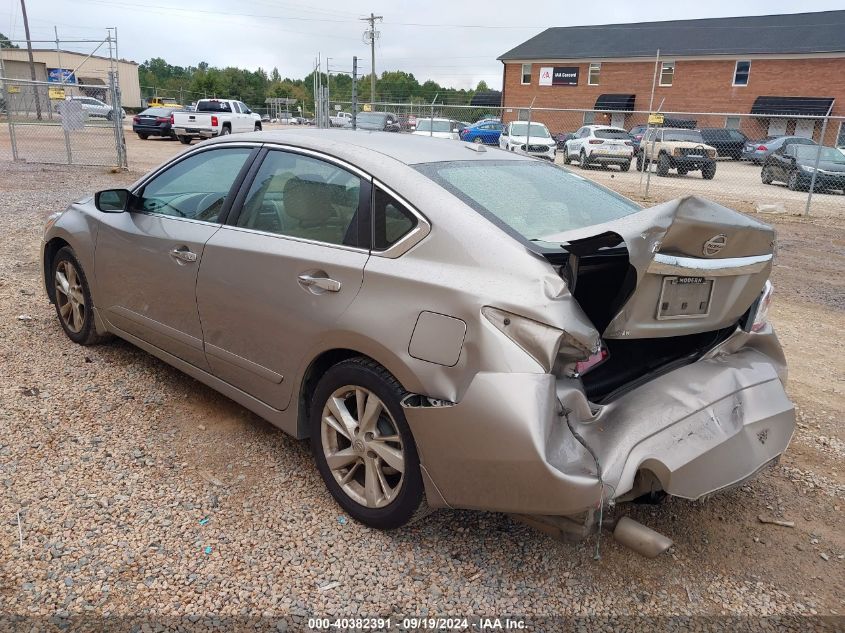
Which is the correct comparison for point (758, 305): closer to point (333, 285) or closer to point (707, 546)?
point (707, 546)

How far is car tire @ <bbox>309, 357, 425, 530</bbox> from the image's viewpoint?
2508 millimetres

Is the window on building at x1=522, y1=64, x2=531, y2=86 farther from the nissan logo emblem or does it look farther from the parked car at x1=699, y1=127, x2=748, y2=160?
the nissan logo emblem

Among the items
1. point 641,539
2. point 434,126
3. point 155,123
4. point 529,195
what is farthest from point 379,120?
point 641,539

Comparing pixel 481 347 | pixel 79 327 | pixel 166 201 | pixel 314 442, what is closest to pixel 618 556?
pixel 481 347

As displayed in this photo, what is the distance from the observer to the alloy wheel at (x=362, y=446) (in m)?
2.60

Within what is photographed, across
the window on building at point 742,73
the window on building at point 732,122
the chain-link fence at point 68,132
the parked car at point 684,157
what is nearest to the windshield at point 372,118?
the chain-link fence at point 68,132

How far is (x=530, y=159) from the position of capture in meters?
3.58

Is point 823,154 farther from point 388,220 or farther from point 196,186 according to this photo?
point 388,220

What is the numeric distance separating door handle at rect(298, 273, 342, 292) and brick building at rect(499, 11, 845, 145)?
34.0 meters

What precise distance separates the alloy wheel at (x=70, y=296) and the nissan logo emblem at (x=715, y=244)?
3867 millimetres

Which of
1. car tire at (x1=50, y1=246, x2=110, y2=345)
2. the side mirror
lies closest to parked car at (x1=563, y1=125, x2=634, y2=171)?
car tire at (x1=50, y1=246, x2=110, y2=345)

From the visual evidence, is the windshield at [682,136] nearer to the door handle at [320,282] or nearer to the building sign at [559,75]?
the door handle at [320,282]

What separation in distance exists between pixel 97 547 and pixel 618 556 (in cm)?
210

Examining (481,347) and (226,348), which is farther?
(226,348)
